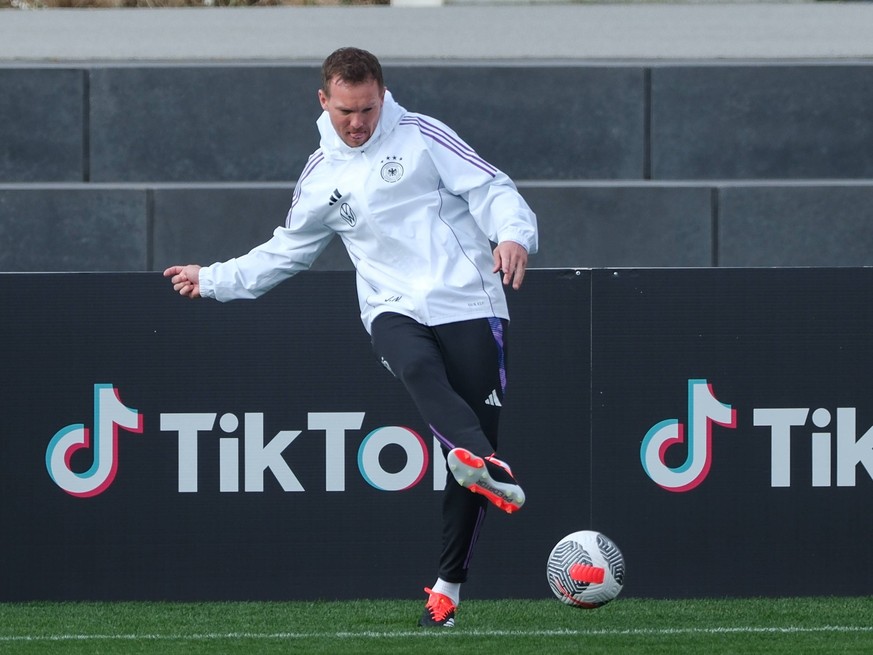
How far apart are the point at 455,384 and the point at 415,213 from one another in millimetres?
632

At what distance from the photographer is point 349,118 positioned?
481 centimetres

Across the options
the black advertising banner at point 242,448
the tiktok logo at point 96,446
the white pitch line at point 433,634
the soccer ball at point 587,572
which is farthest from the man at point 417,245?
the tiktok logo at point 96,446

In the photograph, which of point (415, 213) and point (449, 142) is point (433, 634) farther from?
point (449, 142)

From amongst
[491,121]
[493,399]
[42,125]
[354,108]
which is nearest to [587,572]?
[493,399]

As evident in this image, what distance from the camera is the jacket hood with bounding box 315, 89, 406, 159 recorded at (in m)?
4.94

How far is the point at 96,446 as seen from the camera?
6.06 metres

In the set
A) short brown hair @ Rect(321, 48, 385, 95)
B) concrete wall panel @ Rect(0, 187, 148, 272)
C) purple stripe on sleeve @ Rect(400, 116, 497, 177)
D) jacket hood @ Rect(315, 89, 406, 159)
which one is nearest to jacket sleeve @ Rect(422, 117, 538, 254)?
purple stripe on sleeve @ Rect(400, 116, 497, 177)

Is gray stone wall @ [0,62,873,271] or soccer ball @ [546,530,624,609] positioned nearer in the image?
soccer ball @ [546,530,624,609]

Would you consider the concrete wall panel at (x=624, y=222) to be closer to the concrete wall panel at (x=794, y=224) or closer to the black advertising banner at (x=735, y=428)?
the concrete wall panel at (x=794, y=224)

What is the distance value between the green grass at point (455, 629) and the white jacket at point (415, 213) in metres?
1.18

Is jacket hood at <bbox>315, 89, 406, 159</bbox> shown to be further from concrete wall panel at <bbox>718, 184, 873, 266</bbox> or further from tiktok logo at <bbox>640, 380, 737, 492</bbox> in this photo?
concrete wall panel at <bbox>718, 184, 873, 266</bbox>

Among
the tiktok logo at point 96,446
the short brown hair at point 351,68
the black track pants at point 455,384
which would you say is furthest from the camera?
the tiktok logo at point 96,446

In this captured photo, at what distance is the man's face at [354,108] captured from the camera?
474 cm

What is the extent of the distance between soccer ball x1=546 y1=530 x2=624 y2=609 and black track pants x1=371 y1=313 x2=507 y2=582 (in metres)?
0.34
